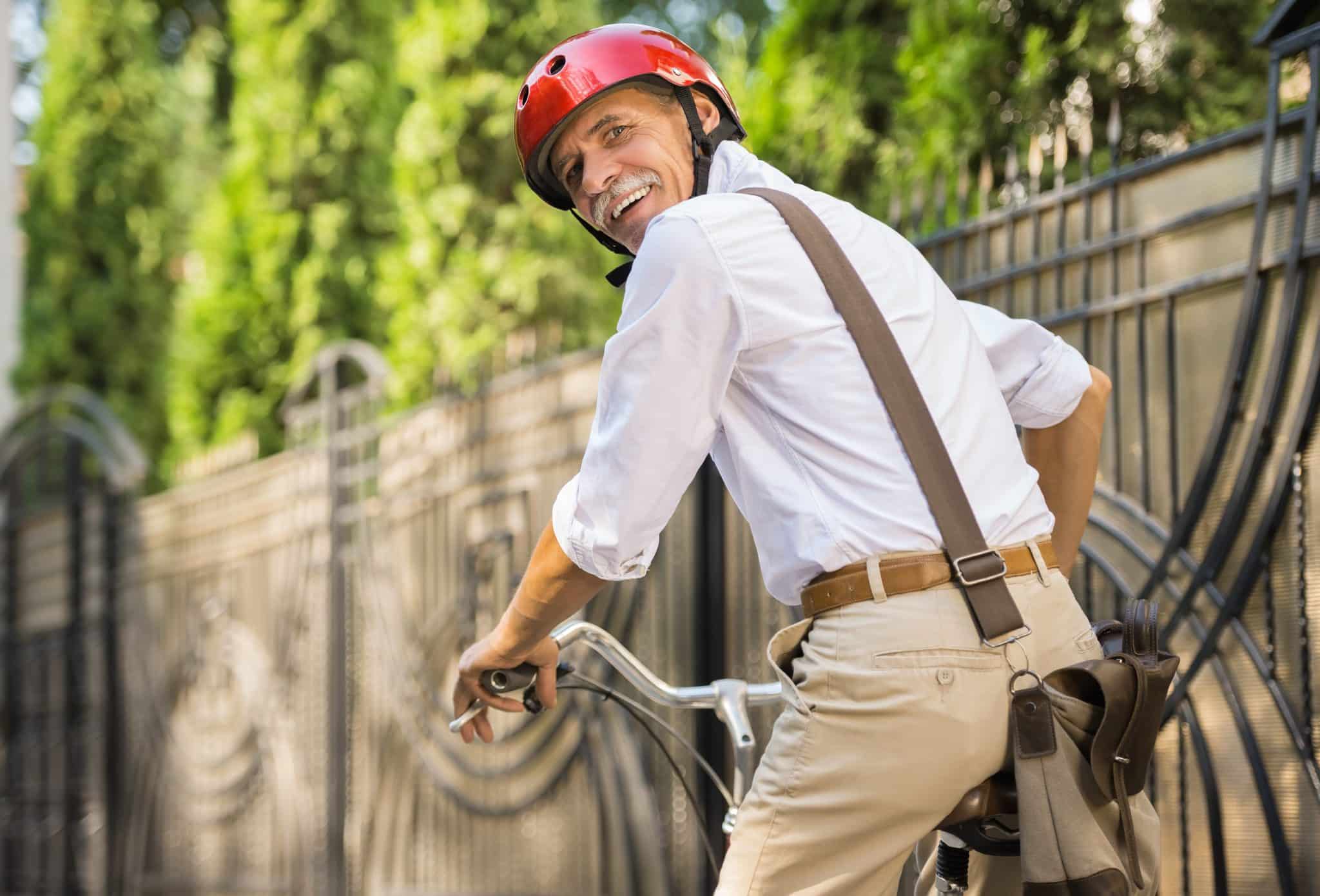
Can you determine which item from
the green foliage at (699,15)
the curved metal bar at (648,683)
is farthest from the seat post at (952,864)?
the green foliage at (699,15)

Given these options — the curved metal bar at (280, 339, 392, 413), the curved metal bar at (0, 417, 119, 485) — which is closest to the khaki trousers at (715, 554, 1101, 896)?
the curved metal bar at (280, 339, 392, 413)

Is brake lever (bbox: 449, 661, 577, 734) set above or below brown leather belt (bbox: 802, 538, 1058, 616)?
below

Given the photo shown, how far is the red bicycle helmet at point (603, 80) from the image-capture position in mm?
2379

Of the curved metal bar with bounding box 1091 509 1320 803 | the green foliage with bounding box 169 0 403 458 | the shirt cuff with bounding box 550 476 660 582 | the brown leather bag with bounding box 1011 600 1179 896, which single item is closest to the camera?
the brown leather bag with bounding box 1011 600 1179 896

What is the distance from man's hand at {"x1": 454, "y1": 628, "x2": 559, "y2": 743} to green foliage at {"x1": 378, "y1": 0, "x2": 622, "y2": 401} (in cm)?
678

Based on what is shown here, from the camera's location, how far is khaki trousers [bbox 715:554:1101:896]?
6.14 feet

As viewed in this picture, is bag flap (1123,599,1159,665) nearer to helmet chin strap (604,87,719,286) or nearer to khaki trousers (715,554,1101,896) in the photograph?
khaki trousers (715,554,1101,896)

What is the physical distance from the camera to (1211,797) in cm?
305

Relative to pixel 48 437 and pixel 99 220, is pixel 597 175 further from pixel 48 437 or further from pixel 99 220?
pixel 99 220

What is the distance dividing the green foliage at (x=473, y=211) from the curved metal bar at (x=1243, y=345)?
6.51 m

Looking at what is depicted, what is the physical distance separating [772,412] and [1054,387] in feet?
2.11

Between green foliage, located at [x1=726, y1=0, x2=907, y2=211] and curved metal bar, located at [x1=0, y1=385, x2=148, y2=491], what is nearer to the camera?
green foliage, located at [x1=726, y1=0, x2=907, y2=211]

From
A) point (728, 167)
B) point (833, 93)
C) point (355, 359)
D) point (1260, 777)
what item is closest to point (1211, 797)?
point (1260, 777)

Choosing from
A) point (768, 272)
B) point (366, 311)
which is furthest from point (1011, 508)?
point (366, 311)
